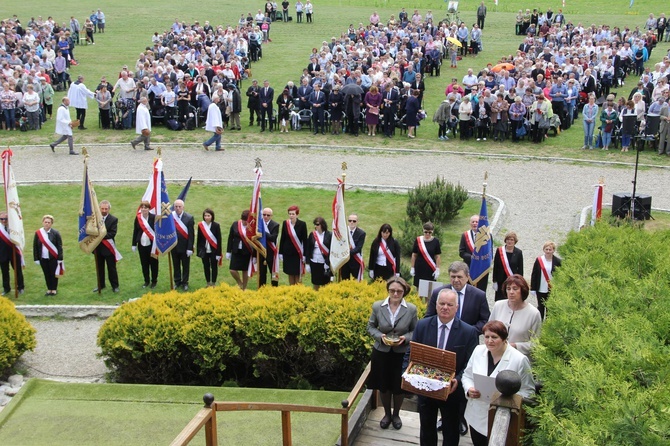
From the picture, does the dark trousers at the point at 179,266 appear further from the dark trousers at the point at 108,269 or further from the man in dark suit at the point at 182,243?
the dark trousers at the point at 108,269

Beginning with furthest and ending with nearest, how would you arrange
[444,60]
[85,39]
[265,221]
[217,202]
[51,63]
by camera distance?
[85,39] < [444,60] < [51,63] < [217,202] < [265,221]

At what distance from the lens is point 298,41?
150 ft

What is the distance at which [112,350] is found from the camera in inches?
473

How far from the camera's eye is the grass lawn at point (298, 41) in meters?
27.0

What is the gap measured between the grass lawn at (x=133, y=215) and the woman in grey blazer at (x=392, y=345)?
288 inches

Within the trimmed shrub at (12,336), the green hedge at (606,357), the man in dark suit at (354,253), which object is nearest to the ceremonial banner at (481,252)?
the man in dark suit at (354,253)

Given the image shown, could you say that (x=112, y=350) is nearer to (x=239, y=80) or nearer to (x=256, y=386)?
(x=256, y=386)

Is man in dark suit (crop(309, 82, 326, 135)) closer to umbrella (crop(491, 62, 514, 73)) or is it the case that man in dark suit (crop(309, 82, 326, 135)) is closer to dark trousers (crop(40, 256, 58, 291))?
umbrella (crop(491, 62, 514, 73))

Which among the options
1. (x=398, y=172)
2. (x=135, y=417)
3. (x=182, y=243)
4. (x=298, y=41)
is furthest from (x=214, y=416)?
(x=298, y=41)

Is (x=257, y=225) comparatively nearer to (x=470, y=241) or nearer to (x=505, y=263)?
(x=470, y=241)

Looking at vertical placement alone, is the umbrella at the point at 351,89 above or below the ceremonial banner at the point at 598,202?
above

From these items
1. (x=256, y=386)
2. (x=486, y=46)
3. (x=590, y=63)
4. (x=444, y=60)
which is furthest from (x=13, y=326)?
(x=486, y=46)

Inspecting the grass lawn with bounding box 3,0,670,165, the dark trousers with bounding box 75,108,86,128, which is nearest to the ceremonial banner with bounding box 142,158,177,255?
the grass lawn with bounding box 3,0,670,165

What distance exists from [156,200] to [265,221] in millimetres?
2033
